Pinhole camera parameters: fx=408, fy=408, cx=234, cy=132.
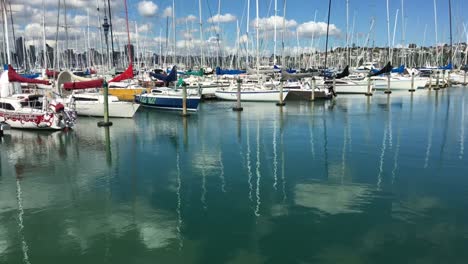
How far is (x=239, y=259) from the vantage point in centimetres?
824

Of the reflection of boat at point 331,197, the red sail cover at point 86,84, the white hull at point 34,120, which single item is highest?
the red sail cover at point 86,84

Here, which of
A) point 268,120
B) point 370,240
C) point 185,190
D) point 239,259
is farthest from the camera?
point 268,120

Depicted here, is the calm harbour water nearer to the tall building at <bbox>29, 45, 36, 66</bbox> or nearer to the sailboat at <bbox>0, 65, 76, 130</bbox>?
the sailboat at <bbox>0, 65, 76, 130</bbox>

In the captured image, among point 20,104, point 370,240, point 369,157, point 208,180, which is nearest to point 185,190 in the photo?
point 208,180

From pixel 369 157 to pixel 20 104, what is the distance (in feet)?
63.7

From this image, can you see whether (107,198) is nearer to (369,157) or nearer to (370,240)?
(370,240)

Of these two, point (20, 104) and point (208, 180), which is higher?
point (20, 104)

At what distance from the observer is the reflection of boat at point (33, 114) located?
23078 millimetres

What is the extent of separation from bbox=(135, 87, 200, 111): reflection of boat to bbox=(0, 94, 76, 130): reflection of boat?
10234mm

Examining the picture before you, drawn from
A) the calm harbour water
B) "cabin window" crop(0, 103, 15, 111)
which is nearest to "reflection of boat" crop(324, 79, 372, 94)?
the calm harbour water

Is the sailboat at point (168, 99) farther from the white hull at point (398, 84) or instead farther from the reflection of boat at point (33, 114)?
the white hull at point (398, 84)

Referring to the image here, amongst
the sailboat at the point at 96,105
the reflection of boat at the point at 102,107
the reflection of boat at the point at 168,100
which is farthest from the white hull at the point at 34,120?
the reflection of boat at the point at 168,100

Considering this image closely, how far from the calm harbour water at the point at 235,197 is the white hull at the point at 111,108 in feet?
20.7

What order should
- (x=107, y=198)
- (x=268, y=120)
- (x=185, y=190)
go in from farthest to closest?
1. (x=268, y=120)
2. (x=185, y=190)
3. (x=107, y=198)
